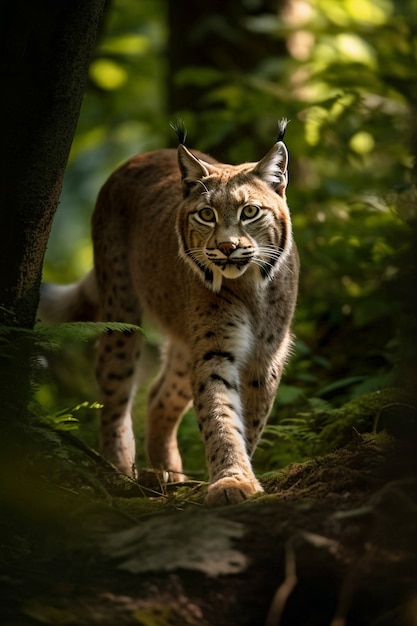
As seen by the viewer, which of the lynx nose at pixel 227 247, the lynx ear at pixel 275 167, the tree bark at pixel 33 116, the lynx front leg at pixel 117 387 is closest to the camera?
the tree bark at pixel 33 116

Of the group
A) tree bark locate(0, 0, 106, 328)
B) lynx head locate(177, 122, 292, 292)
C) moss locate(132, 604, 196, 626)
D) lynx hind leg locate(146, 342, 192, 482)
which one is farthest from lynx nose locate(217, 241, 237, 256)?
moss locate(132, 604, 196, 626)

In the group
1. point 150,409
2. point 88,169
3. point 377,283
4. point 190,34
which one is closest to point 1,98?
point 150,409

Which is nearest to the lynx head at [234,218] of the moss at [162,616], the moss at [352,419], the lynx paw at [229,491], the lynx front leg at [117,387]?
the moss at [352,419]

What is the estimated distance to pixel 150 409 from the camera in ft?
24.5

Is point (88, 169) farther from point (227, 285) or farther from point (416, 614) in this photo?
point (416, 614)

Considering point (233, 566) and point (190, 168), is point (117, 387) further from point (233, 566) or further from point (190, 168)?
point (233, 566)

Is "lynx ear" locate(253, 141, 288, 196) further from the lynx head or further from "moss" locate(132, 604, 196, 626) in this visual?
"moss" locate(132, 604, 196, 626)

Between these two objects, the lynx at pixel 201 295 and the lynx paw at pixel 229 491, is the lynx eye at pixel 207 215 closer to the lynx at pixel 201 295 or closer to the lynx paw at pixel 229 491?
the lynx at pixel 201 295

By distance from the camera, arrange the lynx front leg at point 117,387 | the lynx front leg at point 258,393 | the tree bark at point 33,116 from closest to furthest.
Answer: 1. the tree bark at point 33,116
2. the lynx front leg at point 258,393
3. the lynx front leg at point 117,387

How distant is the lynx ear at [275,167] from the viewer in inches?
223

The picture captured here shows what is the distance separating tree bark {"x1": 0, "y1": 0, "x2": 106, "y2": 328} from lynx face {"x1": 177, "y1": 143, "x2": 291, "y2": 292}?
Answer: 3.88 feet

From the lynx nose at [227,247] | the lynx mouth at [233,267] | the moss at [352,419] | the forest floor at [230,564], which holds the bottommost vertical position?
the moss at [352,419]

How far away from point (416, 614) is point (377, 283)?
5.35 m

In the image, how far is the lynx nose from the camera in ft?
17.7
